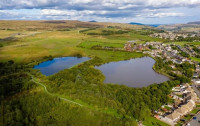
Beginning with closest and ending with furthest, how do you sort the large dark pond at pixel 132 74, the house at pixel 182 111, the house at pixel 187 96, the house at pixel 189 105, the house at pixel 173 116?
the house at pixel 173 116, the house at pixel 182 111, the house at pixel 189 105, the house at pixel 187 96, the large dark pond at pixel 132 74

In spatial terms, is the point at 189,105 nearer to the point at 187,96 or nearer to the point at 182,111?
the point at 182,111

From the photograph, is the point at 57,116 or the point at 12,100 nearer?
the point at 57,116

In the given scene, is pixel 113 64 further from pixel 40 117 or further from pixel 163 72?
pixel 40 117

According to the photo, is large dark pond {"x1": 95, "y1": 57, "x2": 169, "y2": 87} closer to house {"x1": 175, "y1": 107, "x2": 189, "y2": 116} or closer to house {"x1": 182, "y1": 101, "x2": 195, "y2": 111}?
house {"x1": 182, "y1": 101, "x2": 195, "y2": 111}

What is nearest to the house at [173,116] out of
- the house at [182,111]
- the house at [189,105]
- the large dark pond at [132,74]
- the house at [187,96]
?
the house at [182,111]

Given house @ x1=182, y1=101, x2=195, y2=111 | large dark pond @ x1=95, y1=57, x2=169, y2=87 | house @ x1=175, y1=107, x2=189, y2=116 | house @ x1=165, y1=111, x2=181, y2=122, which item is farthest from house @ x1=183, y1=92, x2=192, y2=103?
large dark pond @ x1=95, y1=57, x2=169, y2=87

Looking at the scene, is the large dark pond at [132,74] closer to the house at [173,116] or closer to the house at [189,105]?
the house at [189,105]

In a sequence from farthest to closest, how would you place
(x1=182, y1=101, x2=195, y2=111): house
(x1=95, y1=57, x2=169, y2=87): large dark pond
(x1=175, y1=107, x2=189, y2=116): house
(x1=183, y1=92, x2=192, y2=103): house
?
(x1=95, y1=57, x2=169, y2=87): large dark pond → (x1=183, y1=92, x2=192, y2=103): house → (x1=182, y1=101, x2=195, y2=111): house → (x1=175, y1=107, x2=189, y2=116): house

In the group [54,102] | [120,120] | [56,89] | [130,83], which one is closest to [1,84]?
[56,89]
